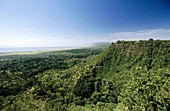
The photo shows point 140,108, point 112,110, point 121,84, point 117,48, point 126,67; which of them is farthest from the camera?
point 117,48

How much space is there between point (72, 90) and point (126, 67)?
30887mm

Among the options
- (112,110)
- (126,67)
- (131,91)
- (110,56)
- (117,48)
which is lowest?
(112,110)

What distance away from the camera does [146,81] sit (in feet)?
88.2

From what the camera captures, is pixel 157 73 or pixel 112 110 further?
pixel 157 73

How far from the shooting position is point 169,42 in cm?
2973

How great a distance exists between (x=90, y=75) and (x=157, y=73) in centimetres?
2984

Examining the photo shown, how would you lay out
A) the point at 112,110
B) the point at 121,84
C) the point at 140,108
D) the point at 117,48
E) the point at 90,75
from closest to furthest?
1. the point at 140,108
2. the point at 112,110
3. the point at 121,84
4. the point at 90,75
5. the point at 117,48

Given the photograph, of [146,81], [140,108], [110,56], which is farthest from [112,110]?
[110,56]

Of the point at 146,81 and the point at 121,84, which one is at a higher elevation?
the point at 146,81

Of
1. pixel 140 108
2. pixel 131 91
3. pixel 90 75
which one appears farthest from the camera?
pixel 90 75

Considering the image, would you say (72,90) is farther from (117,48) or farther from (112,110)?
(117,48)

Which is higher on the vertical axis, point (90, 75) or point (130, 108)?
point (90, 75)

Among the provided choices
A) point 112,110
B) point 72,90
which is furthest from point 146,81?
point 72,90

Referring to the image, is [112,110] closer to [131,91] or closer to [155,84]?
[131,91]
